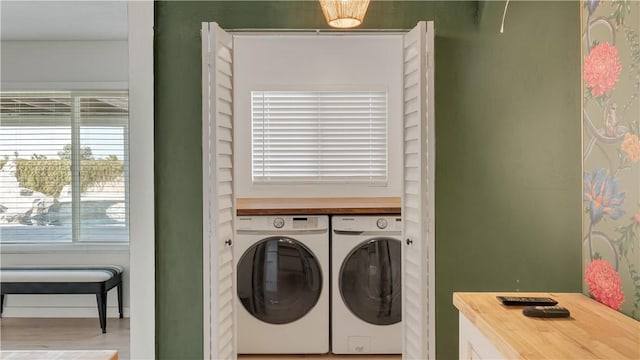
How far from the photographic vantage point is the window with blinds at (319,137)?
4.34 metres

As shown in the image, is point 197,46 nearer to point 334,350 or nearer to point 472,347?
point 472,347

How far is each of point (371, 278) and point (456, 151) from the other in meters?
1.27

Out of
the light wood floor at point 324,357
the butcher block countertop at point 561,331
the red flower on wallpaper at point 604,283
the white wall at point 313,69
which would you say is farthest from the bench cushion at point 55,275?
the red flower on wallpaper at point 604,283

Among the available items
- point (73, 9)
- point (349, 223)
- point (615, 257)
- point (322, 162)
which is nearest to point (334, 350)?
point (349, 223)

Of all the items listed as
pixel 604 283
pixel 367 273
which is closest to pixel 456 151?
pixel 604 283

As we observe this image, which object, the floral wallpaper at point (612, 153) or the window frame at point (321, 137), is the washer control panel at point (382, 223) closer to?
the window frame at point (321, 137)

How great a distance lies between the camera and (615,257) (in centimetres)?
136

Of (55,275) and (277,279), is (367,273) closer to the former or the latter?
(277,279)

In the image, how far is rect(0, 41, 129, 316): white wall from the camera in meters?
4.42

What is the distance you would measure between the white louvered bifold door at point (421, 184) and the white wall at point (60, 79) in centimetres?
299

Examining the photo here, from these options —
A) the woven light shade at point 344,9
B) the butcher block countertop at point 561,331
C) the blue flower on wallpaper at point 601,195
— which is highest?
the woven light shade at point 344,9

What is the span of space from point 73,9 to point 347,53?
7.20 ft

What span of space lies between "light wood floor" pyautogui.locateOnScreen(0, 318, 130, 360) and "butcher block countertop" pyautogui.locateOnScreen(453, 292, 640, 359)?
2877 millimetres

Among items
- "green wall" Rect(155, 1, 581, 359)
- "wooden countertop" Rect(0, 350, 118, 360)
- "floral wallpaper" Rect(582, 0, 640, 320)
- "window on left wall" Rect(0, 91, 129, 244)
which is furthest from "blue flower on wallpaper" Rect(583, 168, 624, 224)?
"window on left wall" Rect(0, 91, 129, 244)
